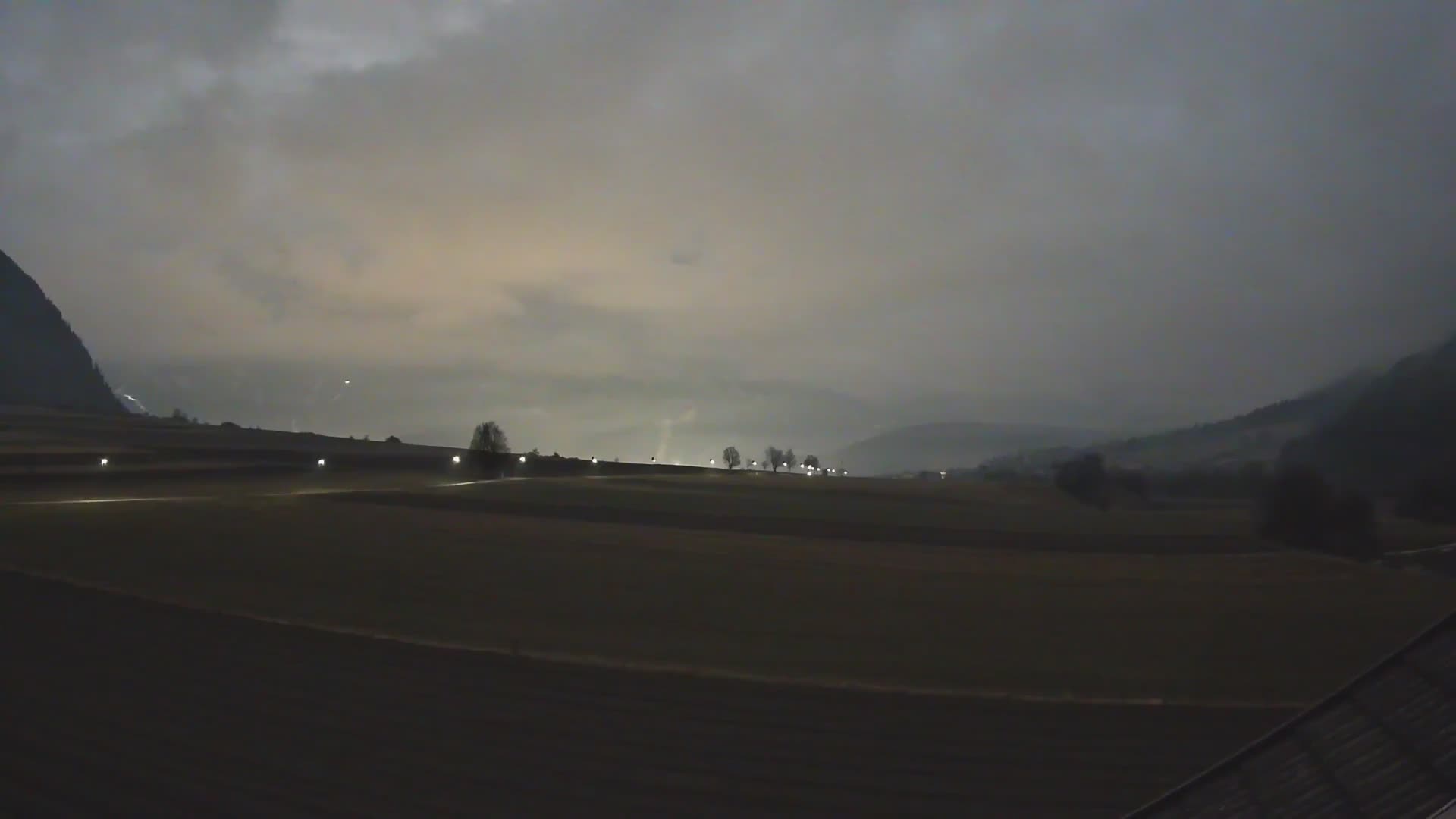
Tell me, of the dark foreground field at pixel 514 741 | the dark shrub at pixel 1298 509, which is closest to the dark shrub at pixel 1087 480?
the dark shrub at pixel 1298 509

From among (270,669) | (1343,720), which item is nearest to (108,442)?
(270,669)

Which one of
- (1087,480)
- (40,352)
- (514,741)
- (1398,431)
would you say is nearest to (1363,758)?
(514,741)

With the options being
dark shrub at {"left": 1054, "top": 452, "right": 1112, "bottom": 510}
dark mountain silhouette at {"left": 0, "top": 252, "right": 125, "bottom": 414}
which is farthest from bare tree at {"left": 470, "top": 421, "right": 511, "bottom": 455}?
dark mountain silhouette at {"left": 0, "top": 252, "right": 125, "bottom": 414}

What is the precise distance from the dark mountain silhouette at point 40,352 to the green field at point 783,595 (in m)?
146

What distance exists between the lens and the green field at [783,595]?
33.3 feet

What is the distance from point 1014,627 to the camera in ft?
39.6

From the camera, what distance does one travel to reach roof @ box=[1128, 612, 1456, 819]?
3.00 metres

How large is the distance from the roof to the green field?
536 centimetres

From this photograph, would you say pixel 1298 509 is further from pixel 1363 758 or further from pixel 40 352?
pixel 40 352

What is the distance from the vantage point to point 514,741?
287 inches

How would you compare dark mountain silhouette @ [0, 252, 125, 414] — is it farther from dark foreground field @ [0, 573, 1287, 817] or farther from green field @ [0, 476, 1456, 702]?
dark foreground field @ [0, 573, 1287, 817]

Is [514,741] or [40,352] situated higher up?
[40,352]

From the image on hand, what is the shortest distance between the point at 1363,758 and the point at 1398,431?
2172cm

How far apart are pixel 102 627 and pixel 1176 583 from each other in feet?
52.5
